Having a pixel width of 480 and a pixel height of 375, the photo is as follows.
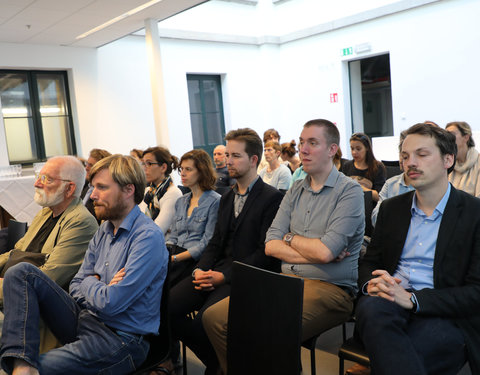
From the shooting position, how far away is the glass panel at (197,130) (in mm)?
10039

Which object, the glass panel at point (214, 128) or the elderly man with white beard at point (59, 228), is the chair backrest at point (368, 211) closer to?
the elderly man with white beard at point (59, 228)

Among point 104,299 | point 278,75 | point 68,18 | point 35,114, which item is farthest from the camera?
point 278,75

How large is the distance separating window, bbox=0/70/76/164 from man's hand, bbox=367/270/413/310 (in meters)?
7.77

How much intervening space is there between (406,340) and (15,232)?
2.82 m

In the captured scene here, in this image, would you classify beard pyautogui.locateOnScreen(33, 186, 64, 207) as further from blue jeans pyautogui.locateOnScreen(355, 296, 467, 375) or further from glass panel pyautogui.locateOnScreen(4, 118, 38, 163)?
glass panel pyautogui.locateOnScreen(4, 118, 38, 163)

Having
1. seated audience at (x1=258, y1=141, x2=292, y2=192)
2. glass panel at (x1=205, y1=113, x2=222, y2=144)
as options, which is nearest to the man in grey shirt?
seated audience at (x1=258, y1=141, x2=292, y2=192)

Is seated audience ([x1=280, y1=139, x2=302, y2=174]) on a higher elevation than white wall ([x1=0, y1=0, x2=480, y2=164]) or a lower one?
lower

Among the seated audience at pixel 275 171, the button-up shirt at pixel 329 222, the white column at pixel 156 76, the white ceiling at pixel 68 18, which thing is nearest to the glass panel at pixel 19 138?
the white ceiling at pixel 68 18

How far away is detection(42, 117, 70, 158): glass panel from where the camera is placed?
8438mm

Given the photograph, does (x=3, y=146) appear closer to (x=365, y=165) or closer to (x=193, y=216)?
(x=193, y=216)

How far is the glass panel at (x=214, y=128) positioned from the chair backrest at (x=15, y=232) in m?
7.17

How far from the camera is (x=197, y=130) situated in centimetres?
1011

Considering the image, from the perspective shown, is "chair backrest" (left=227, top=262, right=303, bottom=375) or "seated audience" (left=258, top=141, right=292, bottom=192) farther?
"seated audience" (left=258, top=141, right=292, bottom=192)

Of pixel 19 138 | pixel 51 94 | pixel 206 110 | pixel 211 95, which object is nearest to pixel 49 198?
pixel 19 138
